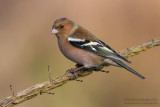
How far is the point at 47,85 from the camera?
3842 millimetres

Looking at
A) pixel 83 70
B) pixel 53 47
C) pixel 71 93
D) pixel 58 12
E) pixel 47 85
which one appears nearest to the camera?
pixel 47 85

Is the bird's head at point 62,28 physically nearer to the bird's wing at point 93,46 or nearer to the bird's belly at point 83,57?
the bird's wing at point 93,46

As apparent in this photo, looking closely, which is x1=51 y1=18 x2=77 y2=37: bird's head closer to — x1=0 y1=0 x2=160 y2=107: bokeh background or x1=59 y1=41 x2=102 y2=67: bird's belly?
x1=59 y1=41 x2=102 y2=67: bird's belly

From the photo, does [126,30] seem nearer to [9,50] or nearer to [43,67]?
[43,67]

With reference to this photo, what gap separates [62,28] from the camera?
5590mm

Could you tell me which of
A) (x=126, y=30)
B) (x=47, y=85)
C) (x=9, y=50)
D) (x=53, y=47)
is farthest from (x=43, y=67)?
(x=47, y=85)

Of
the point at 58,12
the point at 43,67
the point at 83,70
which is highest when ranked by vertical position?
the point at 58,12

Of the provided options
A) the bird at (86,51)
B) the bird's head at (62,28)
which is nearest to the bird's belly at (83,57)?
the bird at (86,51)

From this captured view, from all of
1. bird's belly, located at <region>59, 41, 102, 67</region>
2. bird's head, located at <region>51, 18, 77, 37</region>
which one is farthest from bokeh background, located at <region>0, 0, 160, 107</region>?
bird's belly, located at <region>59, 41, 102, 67</region>

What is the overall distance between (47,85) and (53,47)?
422cm

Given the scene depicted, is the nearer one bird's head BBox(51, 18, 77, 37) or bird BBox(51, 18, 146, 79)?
bird BBox(51, 18, 146, 79)

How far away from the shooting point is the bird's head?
5.52m

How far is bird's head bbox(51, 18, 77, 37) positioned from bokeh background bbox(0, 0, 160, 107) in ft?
6.34

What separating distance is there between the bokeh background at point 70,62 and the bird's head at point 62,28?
6.34ft
